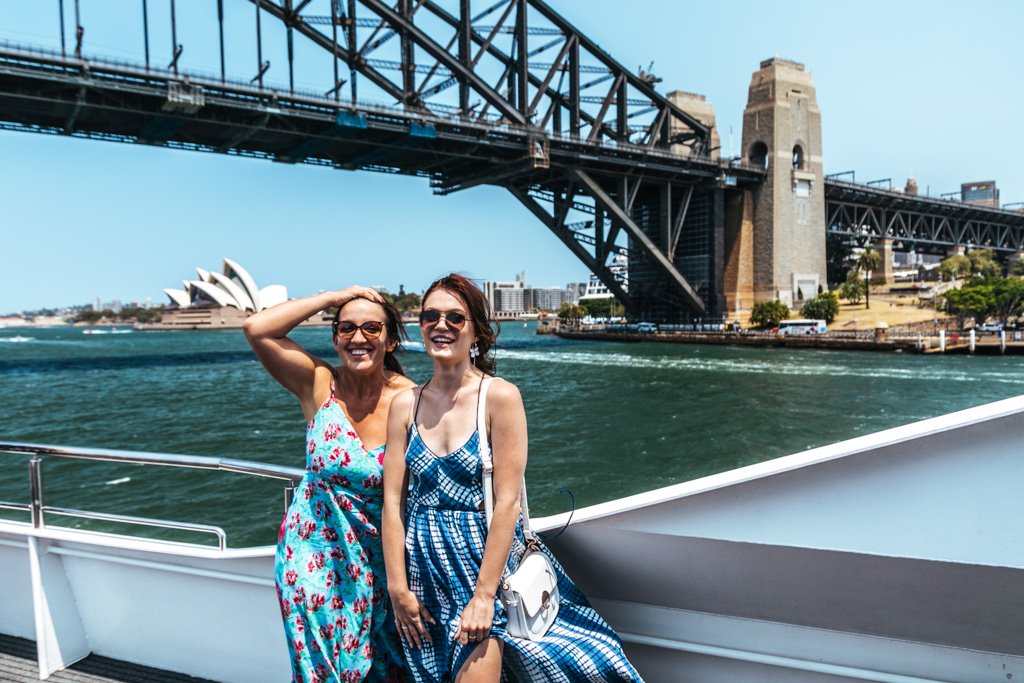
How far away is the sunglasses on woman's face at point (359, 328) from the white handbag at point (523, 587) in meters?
0.38

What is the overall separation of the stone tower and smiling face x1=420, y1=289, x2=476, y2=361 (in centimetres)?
4376

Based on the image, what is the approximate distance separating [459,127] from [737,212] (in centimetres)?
1971

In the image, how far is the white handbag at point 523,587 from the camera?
1527 mm

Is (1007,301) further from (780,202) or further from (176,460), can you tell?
(176,460)

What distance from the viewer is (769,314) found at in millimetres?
40375

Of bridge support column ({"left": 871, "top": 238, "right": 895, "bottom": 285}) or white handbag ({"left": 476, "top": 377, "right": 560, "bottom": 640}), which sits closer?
white handbag ({"left": 476, "top": 377, "right": 560, "bottom": 640})

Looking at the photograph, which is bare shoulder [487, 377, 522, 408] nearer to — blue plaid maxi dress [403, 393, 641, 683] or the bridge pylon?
blue plaid maxi dress [403, 393, 641, 683]

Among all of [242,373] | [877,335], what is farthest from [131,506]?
[877,335]

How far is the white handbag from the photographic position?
1.53 m

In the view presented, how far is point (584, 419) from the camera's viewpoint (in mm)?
15016

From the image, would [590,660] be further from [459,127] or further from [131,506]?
[459,127]

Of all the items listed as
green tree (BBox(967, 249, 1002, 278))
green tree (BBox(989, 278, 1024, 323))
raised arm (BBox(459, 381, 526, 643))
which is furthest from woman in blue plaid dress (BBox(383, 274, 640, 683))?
green tree (BBox(967, 249, 1002, 278))

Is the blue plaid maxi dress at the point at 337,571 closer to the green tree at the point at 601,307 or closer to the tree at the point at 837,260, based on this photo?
the tree at the point at 837,260

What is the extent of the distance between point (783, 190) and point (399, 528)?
45.8 metres
